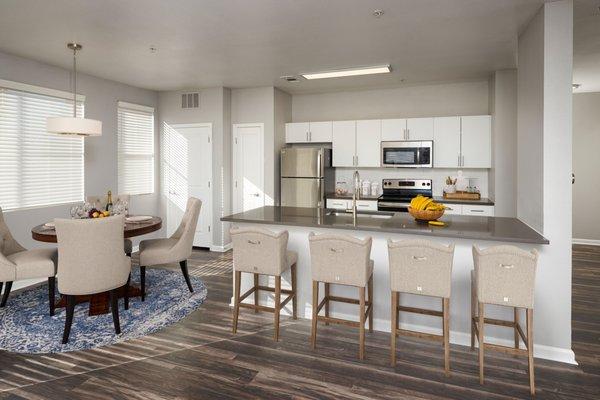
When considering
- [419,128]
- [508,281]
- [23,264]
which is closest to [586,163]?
[419,128]

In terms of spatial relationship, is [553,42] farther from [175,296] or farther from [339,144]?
[175,296]

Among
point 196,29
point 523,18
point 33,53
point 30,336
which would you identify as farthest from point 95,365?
point 523,18

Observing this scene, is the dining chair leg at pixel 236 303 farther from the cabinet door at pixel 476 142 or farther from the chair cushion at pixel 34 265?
the cabinet door at pixel 476 142

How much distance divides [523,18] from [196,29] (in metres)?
2.90

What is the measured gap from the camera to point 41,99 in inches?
186

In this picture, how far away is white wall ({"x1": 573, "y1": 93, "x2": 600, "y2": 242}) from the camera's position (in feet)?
21.4

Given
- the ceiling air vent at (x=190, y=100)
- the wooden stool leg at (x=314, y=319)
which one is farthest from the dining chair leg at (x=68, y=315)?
the ceiling air vent at (x=190, y=100)

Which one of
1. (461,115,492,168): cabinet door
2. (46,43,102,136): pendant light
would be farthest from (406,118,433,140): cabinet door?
(46,43,102,136): pendant light

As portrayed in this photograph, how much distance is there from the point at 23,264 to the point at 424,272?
3444mm

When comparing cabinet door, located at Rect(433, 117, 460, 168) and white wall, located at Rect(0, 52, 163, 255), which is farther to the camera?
cabinet door, located at Rect(433, 117, 460, 168)

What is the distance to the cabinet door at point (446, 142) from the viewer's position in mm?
5473

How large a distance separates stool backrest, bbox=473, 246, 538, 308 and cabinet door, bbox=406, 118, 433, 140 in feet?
11.4

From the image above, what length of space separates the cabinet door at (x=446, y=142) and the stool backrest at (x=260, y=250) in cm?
337

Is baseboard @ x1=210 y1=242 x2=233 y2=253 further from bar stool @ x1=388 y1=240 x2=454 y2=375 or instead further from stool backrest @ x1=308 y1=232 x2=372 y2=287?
bar stool @ x1=388 y1=240 x2=454 y2=375
